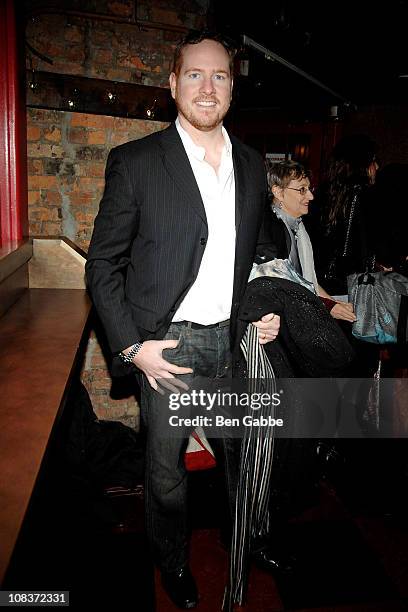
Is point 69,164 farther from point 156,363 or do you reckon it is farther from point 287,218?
point 156,363

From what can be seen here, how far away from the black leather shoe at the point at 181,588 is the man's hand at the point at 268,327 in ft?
2.87

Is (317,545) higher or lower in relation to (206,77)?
lower

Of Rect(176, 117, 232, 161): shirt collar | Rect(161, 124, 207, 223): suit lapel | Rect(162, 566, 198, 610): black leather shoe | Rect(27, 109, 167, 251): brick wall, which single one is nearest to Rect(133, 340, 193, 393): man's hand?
Rect(161, 124, 207, 223): suit lapel

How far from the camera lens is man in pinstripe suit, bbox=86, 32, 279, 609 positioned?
4.95ft

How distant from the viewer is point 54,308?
191 centimetres

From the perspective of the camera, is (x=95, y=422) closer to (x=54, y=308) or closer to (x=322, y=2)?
(x=54, y=308)

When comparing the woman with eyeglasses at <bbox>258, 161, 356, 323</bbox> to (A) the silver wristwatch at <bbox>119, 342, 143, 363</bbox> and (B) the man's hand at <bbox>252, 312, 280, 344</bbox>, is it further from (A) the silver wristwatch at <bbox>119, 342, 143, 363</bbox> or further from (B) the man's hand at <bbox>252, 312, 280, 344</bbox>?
(A) the silver wristwatch at <bbox>119, 342, 143, 363</bbox>

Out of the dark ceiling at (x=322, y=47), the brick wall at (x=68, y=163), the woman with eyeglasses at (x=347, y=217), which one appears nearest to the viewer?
the brick wall at (x=68, y=163)

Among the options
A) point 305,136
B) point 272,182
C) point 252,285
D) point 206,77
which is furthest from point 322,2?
point 305,136

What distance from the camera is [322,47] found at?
3.92 meters

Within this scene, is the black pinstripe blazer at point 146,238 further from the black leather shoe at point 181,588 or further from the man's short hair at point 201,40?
the black leather shoe at point 181,588

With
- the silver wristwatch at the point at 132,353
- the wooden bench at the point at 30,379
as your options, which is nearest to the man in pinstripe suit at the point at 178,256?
the silver wristwatch at the point at 132,353

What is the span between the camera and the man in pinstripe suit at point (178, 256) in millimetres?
1509

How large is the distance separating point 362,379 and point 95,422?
1537 millimetres
